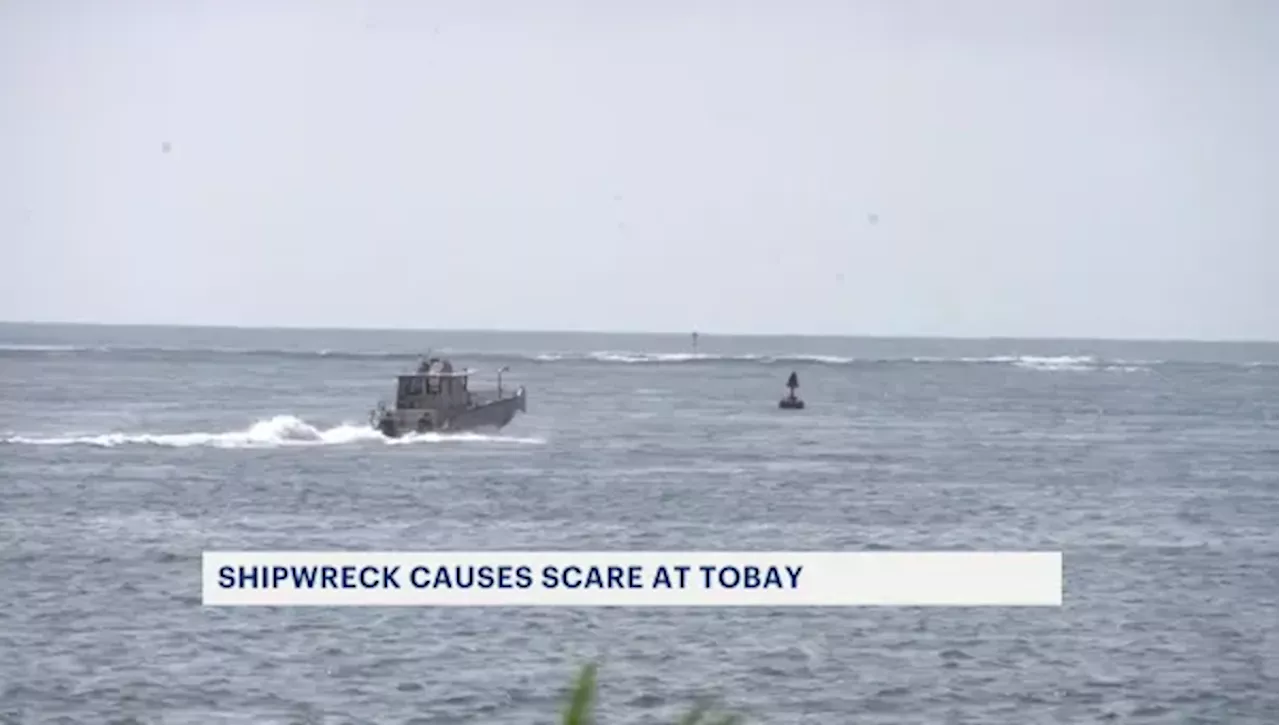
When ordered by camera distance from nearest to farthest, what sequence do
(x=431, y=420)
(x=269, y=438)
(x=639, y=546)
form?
(x=639, y=546)
(x=431, y=420)
(x=269, y=438)

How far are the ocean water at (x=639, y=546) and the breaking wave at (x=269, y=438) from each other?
0.26m

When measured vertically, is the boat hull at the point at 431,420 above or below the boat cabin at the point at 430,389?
below

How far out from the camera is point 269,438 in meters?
69.3

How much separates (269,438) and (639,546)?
103ft

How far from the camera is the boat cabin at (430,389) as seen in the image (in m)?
66.8

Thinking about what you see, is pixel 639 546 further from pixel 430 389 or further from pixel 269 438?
pixel 269 438

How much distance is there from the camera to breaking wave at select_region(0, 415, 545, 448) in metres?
67.2

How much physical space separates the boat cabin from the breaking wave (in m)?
1.06

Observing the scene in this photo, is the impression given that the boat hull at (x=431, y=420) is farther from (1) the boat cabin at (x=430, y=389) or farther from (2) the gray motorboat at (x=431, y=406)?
(1) the boat cabin at (x=430, y=389)

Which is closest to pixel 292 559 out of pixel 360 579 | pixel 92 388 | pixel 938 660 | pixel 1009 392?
pixel 360 579

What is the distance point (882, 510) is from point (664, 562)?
10756 mm

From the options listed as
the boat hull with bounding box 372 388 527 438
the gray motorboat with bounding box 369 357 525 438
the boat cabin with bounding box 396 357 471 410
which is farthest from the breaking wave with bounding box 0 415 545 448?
the boat cabin with bounding box 396 357 471 410

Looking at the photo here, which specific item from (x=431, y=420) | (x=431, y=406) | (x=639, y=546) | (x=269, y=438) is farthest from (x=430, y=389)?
(x=639, y=546)

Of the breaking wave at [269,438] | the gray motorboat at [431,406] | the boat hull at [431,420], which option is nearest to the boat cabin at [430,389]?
the gray motorboat at [431,406]
